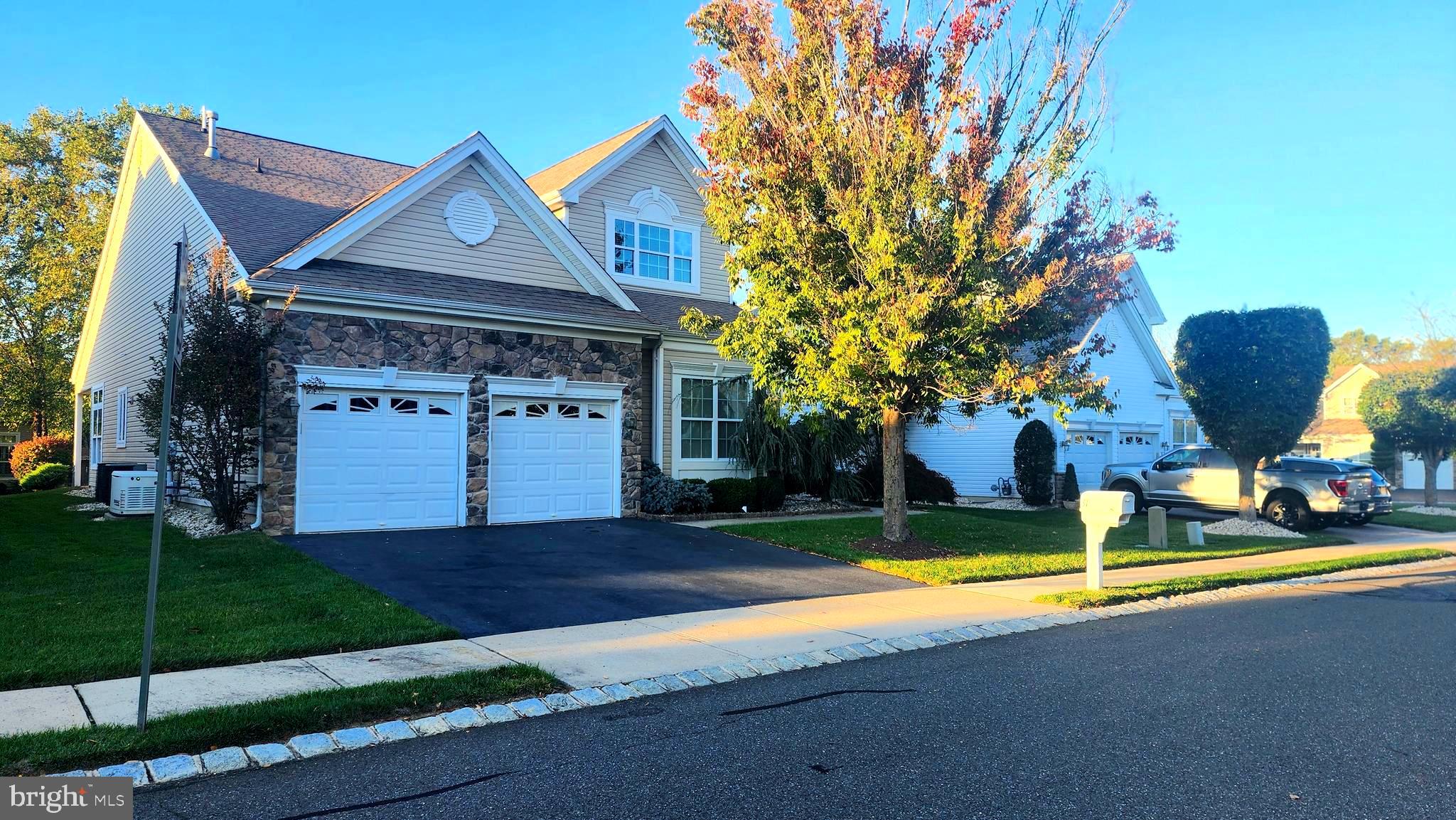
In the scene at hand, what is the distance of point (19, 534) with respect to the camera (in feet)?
42.0

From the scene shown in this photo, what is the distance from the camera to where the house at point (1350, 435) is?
3600 cm

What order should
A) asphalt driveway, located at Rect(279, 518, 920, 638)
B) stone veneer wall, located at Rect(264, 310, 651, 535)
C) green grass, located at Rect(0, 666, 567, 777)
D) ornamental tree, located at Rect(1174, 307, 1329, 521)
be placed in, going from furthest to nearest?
ornamental tree, located at Rect(1174, 307, 1329, 521), stone veneer wall, located at Rect(264, 310, 651, 535), asphalt driveway, located at Rect(279, 518, 920, 638), green grass, located at Rect(0, 666, 567, 777)

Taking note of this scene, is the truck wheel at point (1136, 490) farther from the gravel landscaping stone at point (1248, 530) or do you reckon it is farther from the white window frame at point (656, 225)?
the white window frame at point (656, 225)

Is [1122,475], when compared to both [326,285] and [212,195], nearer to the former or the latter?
[326,285]

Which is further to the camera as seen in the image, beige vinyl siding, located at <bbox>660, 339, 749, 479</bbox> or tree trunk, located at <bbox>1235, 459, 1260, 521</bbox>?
tree trunk, located at <bbox>1235, 459, 1260, 521</bbox>

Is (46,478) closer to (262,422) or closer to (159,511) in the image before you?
(262,422)

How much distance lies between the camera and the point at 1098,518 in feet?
35.1

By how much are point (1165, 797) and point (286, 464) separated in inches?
468

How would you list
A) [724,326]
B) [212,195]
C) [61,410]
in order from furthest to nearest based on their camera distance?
[61,410], [212,195], [724,326]

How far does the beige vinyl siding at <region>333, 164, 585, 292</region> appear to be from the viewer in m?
14.4

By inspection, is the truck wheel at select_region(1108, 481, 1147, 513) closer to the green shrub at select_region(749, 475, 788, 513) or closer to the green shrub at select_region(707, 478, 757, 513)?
the green shrub at select_region(749, 475, 788, 513)

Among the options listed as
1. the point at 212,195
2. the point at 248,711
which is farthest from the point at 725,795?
the point at 212,195

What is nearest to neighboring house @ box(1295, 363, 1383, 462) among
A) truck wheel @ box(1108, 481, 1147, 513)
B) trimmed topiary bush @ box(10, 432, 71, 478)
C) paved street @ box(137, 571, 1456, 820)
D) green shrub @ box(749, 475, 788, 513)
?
truck wheel @ box(1108, 481, 1147, 513)

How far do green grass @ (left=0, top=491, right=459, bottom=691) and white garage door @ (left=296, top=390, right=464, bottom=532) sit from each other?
1.21 metres
